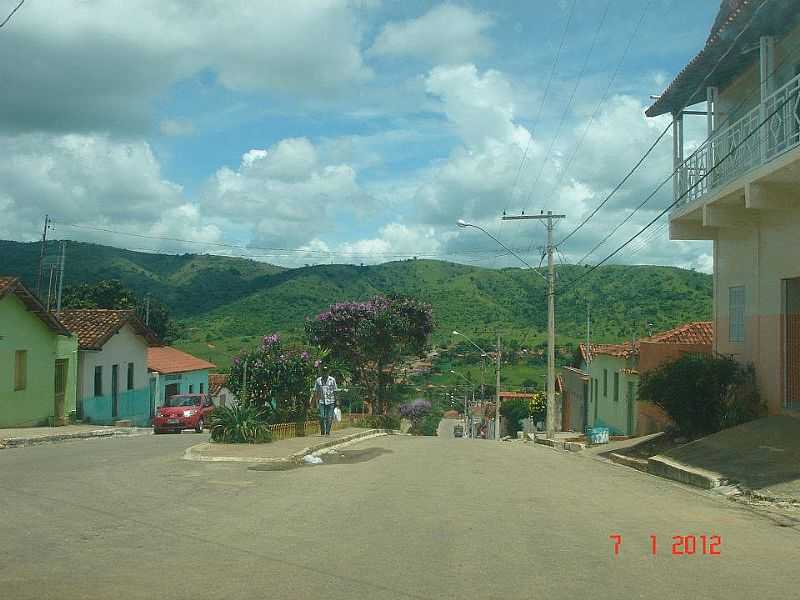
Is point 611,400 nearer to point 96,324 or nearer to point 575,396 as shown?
point 575,396

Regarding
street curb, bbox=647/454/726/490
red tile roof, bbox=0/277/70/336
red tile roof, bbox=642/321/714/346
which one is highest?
red tile roof, bbox=0/277/70/336

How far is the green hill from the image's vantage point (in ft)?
206

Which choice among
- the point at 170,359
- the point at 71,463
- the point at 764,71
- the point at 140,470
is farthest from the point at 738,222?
the point at 170,359

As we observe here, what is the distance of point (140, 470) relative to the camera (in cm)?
1374

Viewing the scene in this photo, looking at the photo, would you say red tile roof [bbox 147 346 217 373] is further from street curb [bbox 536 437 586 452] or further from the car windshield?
street curb [bbox 536 437 586 452]

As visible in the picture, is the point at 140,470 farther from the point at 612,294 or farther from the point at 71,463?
the point at 612,294

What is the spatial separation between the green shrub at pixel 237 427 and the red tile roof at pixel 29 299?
12.0 meters

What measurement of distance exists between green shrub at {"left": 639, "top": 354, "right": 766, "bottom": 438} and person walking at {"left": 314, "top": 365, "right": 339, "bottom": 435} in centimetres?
806

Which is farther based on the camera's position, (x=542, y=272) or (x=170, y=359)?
(x=170, y=359)

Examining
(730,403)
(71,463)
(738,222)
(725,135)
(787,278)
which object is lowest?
(71,463)

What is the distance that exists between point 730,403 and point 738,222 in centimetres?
392

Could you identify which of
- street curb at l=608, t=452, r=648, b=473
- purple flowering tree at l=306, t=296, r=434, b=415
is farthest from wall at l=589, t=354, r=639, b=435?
street curb at l=608, t=452, r=648, b=473

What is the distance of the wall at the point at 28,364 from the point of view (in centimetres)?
2716

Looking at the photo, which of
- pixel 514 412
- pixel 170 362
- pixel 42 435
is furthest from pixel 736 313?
pixel 514 412
